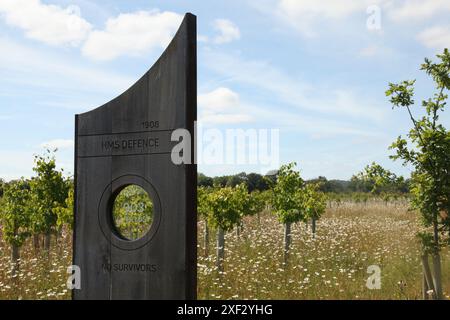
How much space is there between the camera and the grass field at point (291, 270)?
30.4ft

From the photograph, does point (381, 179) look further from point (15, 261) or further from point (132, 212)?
point (15, 261)

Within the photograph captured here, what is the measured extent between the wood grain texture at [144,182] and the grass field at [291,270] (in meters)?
3.46

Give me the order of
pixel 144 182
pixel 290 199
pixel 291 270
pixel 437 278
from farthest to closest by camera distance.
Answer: pixel 290 199 → pixel 291 270 → pixel 437 278 → pixel 144 182

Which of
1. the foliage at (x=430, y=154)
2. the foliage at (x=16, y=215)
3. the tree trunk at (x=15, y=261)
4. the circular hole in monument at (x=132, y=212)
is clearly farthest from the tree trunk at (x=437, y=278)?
the foliage at (x=16, y=215)

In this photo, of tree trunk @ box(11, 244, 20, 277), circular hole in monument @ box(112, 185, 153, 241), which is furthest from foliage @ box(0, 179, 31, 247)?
circular hole in monument @ box(112, 185, 153, 241)

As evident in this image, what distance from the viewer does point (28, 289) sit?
9461mm

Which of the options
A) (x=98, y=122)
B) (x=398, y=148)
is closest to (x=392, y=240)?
(x=398, y=148)

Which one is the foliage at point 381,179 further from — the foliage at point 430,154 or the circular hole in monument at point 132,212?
the circular hole in monument at point 132,212

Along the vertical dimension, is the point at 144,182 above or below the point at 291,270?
above

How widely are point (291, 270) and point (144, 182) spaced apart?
21.8 feet

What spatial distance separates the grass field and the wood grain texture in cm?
346

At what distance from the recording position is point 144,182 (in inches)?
206

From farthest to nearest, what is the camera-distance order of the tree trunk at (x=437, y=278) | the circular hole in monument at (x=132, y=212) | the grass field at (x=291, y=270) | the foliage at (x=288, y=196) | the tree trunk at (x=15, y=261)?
1. the foliage at (x=288, y=196)
2. the tree trunk at (x=15, y=261)
3. the grass field at (x=291, y=270)
4. the tree trunk at (x=437, y=278)
5. the circular hole in monument at (x=132, y=212)

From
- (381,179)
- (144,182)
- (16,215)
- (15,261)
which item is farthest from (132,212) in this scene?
(16,215)
